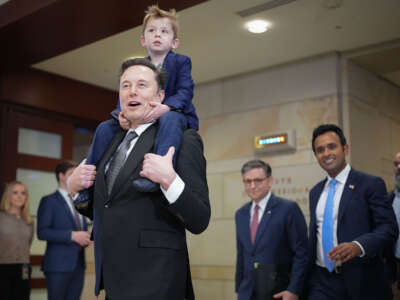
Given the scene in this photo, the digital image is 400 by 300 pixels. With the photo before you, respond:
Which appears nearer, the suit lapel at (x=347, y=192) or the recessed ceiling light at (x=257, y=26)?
the suit lapel at (x=347, y=192)

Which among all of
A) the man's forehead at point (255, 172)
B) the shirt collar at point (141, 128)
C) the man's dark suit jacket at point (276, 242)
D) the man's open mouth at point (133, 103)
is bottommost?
the man's dark suit jacket at point (276, 242)

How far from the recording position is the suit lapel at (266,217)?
373 centimetres

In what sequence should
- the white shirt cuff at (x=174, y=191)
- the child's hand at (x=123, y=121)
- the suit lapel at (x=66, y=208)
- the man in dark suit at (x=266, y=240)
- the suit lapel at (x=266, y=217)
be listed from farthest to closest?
the suit lapel at (x=66, y=208) < the suit lapel at (x=266, y=217) < the man in dark suit at (x=266, y=240) < the child's hand at (x=123, y=121) < the white shirt cuff at (x=174, y=191)

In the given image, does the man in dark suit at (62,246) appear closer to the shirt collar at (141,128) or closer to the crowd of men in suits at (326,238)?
the crowd of men in suits at (326,238)

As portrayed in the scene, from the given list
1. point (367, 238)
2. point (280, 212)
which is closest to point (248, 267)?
point (280, 212)

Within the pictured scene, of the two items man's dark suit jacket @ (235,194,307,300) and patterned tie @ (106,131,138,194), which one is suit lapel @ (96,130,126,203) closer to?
patterned tie @ (106,131,138,194)

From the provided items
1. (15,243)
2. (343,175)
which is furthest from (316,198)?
(15,243)

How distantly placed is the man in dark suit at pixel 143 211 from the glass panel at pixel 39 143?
4.68 meters

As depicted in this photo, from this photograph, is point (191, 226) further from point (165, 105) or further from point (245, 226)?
point (245, 226)

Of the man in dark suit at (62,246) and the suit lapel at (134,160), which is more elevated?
the suit lapel at (134,160)

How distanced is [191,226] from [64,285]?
337cm

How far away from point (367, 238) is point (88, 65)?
13.6 ft

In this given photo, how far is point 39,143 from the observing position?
6.18m

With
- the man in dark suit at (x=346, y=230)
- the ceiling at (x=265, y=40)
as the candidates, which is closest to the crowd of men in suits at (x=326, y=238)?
the man in dark suit at (x=346, y=230)
